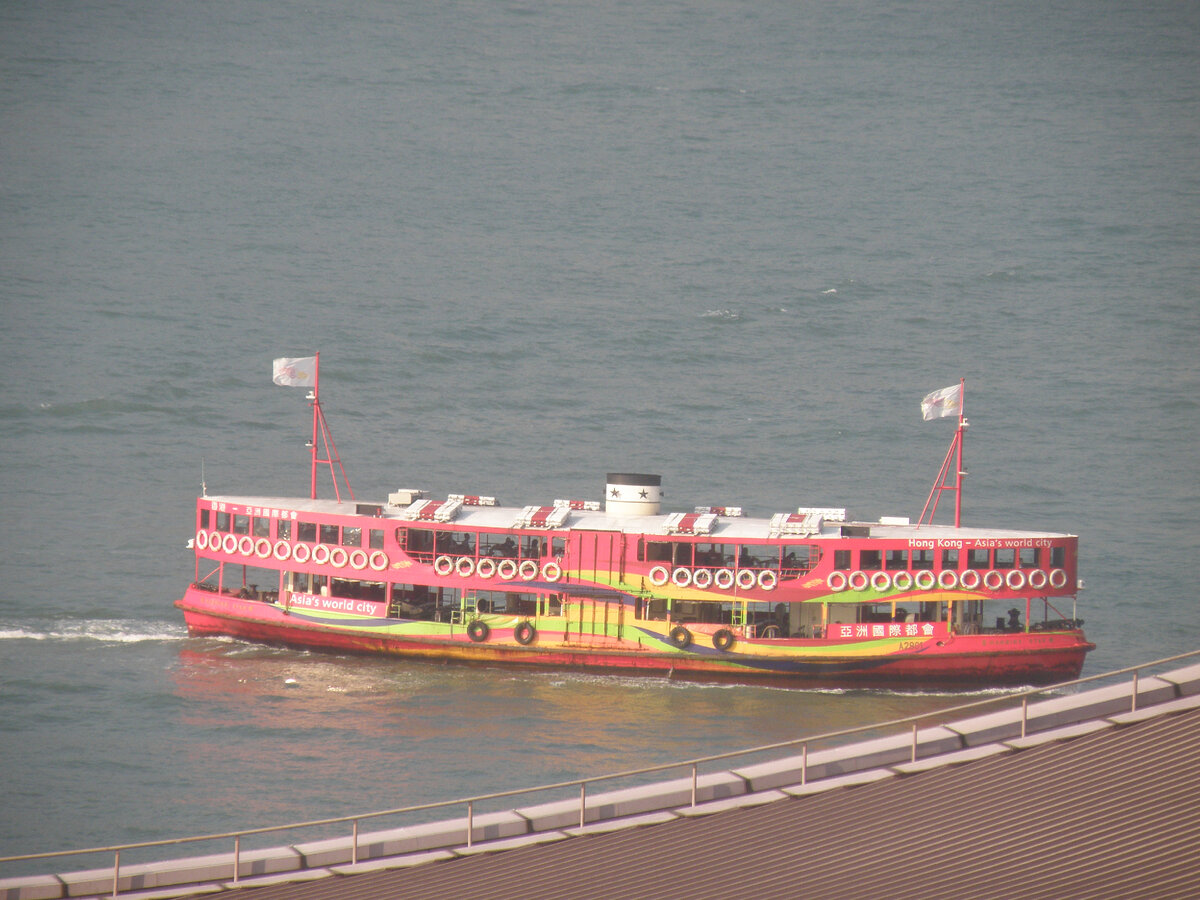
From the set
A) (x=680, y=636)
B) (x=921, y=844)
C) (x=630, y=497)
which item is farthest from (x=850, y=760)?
(x=630, y=497)

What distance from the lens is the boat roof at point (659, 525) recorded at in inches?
1865

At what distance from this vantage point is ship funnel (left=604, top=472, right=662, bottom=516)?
166 ft

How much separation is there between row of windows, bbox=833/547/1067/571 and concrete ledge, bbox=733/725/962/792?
1814 centimetres

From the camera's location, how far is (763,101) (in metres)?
131

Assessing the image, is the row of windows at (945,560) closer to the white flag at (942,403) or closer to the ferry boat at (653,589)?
the ferry boat at (653,589)

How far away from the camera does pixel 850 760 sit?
29.0 meters

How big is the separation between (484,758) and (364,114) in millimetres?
92680

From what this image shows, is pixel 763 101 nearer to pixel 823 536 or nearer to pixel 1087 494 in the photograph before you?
pixel 1087 494

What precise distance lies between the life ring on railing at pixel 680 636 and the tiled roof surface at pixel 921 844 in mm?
19510

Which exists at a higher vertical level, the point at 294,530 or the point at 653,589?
the point at 294,530

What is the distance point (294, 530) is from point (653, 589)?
11.1 metres

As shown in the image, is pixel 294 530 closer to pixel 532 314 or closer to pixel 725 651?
pixel 725 651

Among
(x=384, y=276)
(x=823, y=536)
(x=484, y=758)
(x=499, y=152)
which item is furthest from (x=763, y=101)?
(x=484, y=758)

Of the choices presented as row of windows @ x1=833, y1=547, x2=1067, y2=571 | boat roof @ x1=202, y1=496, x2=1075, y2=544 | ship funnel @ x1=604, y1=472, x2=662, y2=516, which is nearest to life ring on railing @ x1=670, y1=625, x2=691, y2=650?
boat roof @ x1=202, y1=496, x2=1075, y2=544
